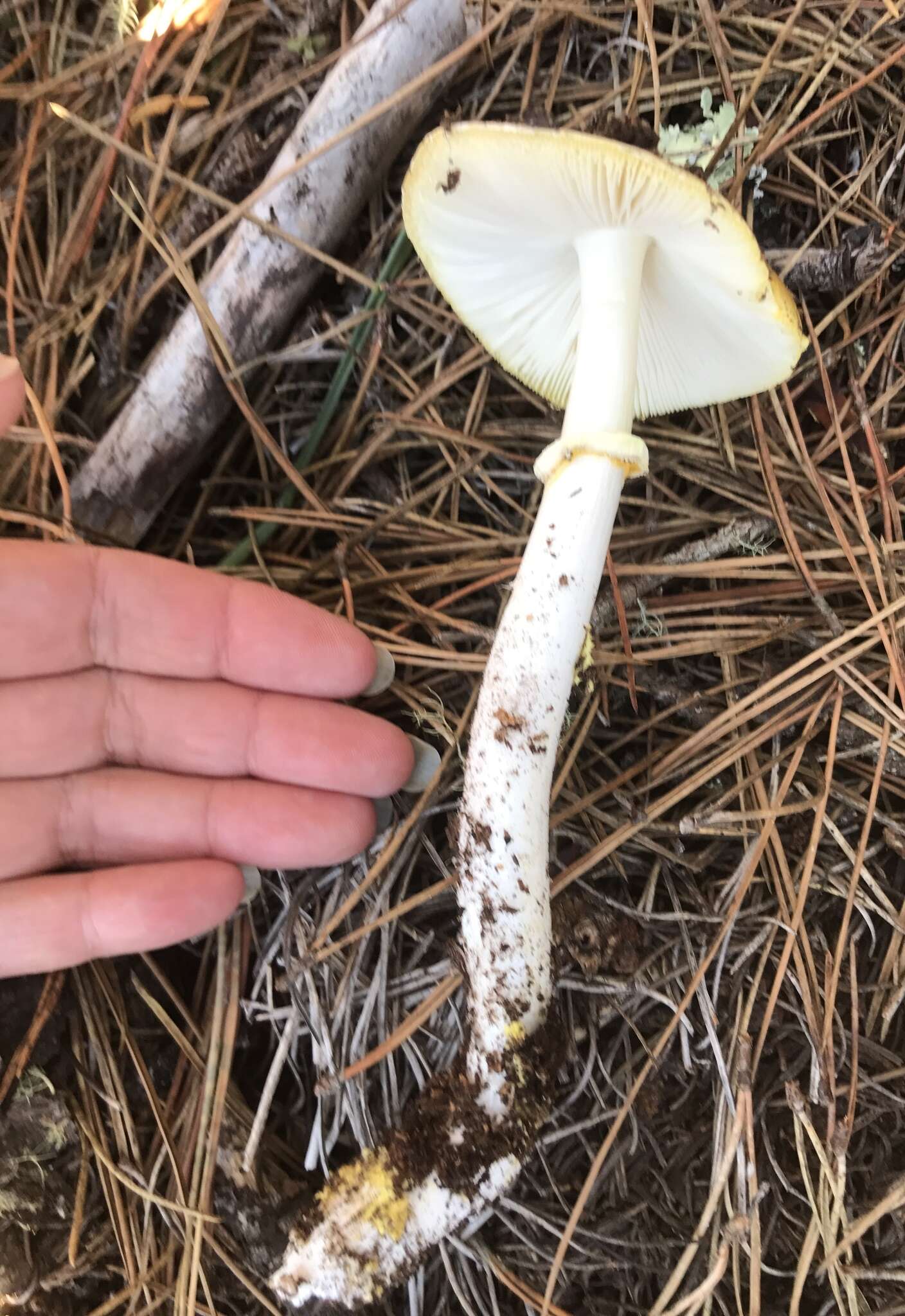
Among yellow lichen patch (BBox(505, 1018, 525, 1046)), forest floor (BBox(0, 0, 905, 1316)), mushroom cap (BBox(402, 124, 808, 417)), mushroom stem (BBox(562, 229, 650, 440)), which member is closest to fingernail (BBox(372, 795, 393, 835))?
forest floor (BBox(0, 0, 905, 1316))

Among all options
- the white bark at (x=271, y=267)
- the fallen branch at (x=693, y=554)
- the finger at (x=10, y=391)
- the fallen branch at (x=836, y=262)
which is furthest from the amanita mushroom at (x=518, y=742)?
the finger at (x=10, y=391)

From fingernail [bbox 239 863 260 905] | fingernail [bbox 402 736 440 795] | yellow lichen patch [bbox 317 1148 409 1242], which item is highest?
Answer: fingernail [bbox 402 736 440 795]

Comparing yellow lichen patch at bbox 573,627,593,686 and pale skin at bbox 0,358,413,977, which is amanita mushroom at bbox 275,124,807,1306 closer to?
yellow lichen patch at bbox 573,627,593,686

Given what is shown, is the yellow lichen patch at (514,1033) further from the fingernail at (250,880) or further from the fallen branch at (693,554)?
the fallen branch at (693,554)

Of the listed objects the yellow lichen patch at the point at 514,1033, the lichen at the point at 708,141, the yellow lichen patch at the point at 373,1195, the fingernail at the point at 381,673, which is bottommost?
the yellow lichen patch at the point at 373,1195

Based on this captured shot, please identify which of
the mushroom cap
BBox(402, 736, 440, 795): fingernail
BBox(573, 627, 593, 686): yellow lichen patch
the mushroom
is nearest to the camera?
the mushroom cap

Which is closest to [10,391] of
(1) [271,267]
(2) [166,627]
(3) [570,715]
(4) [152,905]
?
(2) [166,627]

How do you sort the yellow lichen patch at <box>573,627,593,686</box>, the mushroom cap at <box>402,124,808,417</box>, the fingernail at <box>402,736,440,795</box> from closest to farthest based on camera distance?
the mushroom cap at <box>402,124,808,417</box>
the yellow lichen patch at <box>573,627,593,686</box>
the fingernail at <box>402,736,440,795</box>
